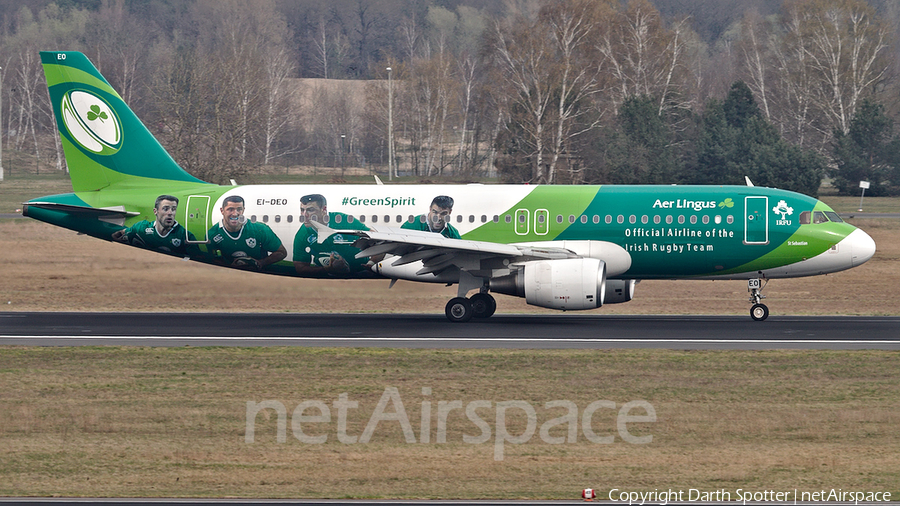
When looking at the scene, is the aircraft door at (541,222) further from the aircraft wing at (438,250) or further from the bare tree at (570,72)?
the bare tree at (570,72)

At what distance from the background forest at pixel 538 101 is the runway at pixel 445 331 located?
34.4m

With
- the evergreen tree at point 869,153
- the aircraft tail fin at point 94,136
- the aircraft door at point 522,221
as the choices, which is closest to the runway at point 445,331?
the aircraft door at point 522,221

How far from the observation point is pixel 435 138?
357 ft

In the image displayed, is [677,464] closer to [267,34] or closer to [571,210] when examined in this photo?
[571,210]

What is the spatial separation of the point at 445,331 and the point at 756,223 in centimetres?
968

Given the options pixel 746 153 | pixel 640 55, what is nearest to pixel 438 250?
pixel 746 153

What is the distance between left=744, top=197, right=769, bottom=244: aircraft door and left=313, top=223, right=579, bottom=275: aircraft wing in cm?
499

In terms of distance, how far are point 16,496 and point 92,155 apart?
72.1 ft

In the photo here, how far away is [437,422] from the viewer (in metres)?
17.5

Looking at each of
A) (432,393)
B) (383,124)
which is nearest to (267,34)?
(383,124)

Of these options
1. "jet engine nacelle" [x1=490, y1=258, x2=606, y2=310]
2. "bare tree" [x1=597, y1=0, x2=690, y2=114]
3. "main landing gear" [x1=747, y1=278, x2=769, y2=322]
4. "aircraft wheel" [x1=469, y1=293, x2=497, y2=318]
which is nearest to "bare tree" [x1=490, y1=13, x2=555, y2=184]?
"bare tree" [x1=597, y1=0, x2=690, y2=114]

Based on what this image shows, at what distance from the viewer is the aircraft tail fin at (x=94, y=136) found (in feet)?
109

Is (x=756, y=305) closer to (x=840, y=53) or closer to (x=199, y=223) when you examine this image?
(x=199, y=223)

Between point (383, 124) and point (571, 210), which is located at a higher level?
point (383, 124)
